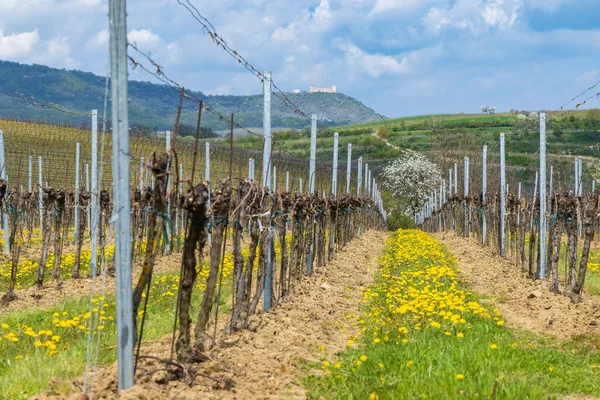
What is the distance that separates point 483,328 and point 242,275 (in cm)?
337

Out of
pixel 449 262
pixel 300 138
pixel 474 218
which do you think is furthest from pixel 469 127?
pixel 449 262

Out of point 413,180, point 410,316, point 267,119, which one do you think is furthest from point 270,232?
point 413,180

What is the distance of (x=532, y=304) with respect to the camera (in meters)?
10.8

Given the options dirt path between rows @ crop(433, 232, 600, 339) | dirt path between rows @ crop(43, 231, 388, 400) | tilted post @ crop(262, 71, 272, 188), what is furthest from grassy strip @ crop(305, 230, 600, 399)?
tilted post @ crop(262, 71, 272, 188)

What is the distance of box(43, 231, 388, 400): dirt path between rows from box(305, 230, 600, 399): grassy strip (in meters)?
0.27

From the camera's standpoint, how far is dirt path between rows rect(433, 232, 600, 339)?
908 centimetres

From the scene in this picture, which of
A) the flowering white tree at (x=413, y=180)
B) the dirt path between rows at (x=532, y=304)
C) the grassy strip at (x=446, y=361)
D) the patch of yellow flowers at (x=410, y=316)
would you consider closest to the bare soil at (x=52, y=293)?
the patch of yellow flowers at (x=410, y=316)

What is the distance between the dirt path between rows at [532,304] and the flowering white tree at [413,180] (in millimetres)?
54011

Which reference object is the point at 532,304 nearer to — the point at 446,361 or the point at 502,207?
the point at 446,361

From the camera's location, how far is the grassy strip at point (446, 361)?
5.84 m

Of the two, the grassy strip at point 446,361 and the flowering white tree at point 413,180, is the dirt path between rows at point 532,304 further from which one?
the flowering white tree at point 413,180

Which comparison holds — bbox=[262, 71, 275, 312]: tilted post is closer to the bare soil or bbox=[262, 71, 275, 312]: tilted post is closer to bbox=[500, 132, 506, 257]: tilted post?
the bare soil

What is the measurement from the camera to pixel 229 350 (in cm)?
678

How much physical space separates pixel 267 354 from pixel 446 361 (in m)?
1.92
